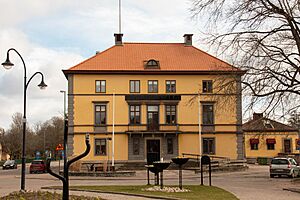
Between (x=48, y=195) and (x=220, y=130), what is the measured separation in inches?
1354

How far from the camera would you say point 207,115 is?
50344 millimetres

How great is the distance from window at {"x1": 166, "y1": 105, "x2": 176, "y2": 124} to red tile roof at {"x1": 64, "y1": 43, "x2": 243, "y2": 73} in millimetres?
4102

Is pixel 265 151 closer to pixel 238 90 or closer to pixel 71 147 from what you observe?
pixel 71 147

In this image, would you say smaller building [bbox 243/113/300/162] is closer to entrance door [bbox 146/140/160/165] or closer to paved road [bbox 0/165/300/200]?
entrance door [bbox 146/140/160/165]

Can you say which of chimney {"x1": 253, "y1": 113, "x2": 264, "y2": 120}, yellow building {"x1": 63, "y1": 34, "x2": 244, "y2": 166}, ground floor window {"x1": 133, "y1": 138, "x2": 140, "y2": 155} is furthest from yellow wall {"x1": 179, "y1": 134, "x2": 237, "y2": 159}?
chimney {"x1": 253, "y1": 113, "x2": 264, "y2": 120}

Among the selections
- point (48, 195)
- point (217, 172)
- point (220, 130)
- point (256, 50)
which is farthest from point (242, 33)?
point (220, 130)

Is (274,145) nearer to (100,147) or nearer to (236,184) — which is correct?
(100,147)

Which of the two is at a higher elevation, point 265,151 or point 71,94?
point 71,94

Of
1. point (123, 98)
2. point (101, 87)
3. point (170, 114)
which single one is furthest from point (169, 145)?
point (101, 87)

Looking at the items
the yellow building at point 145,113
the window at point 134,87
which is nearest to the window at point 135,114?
the yellow building at point 145,113

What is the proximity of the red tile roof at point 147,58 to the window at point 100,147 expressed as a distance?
7459 millimetres

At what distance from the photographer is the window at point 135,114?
49.5 metres

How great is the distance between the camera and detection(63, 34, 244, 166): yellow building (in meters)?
49.1

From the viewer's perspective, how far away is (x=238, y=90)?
1077 inches
